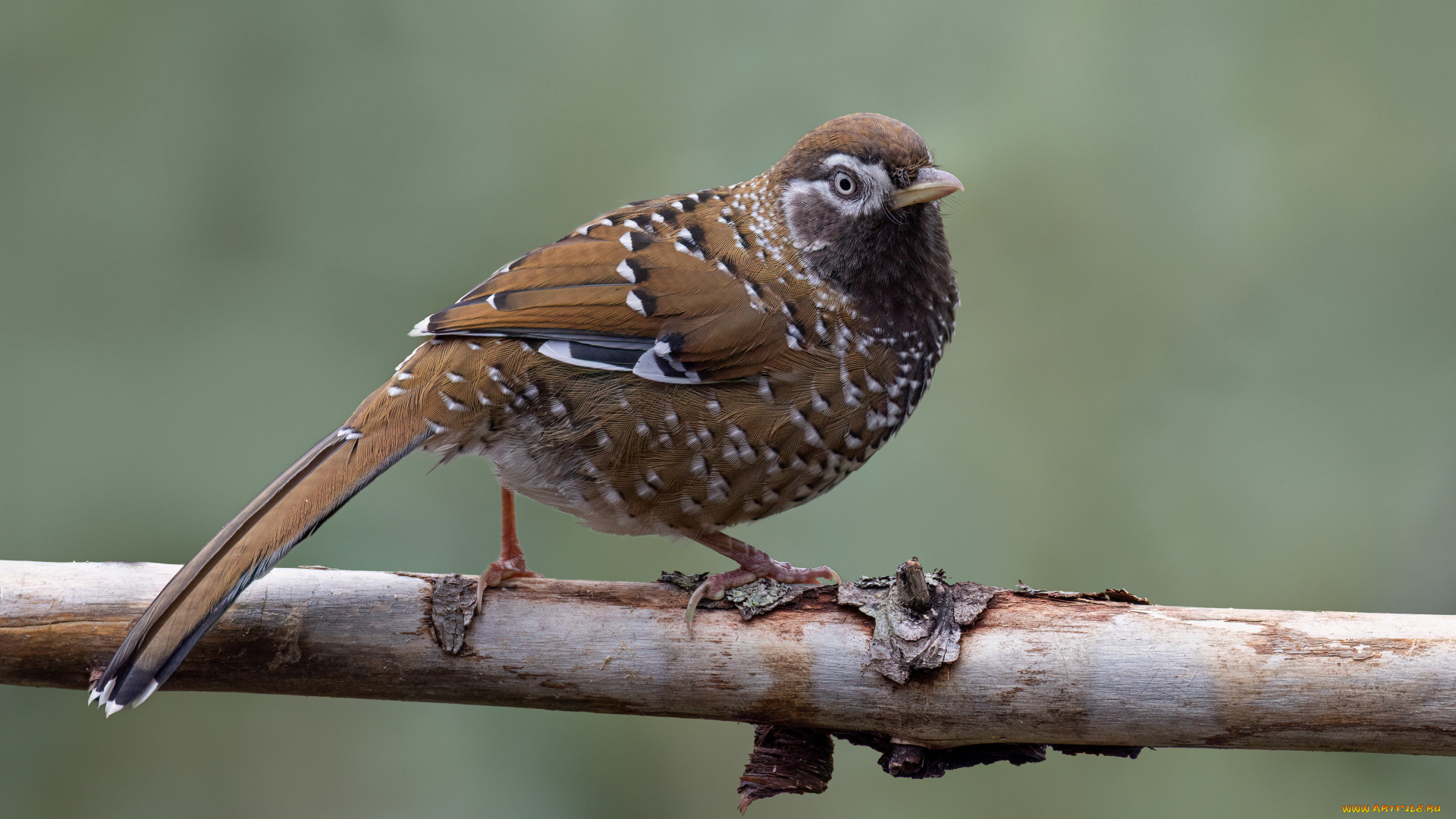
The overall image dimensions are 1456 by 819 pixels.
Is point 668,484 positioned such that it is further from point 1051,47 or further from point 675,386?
point 1051,47

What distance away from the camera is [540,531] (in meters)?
3.22

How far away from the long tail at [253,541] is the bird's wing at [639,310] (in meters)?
0.27

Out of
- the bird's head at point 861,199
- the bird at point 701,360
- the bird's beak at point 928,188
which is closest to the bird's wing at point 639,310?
the bird at point 701,360

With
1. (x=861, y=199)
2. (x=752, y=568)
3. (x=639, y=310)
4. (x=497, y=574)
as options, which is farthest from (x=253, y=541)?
(x=861, y=199)

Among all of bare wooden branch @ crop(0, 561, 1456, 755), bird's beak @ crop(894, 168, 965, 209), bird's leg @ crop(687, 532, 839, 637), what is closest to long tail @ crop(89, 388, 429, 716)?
bare wooden branch @ crop(0, 561, 1456, 755)

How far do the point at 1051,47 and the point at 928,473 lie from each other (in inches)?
53.2

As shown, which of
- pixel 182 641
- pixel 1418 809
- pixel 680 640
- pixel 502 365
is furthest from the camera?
pixel 1418 809

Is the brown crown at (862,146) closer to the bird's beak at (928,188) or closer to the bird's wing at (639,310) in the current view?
the bird's beak at (928,188)

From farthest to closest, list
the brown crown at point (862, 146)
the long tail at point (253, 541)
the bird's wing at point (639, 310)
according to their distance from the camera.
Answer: the brown crown at point (862, 146), the bird's wing at point (639, 310), the long tail at point (253, 541)

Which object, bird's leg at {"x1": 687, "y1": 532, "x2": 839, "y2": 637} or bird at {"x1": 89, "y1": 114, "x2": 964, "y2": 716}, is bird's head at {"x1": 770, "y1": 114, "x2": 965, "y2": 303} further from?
bird's leg at {"x1": 687, "y1": 532, "x2": 839, "y2": 637}

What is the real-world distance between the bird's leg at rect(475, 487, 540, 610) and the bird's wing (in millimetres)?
493

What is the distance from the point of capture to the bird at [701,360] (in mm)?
2375

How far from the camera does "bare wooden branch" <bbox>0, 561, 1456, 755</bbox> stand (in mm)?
1987

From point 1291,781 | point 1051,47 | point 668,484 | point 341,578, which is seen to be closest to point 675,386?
point 668,484
